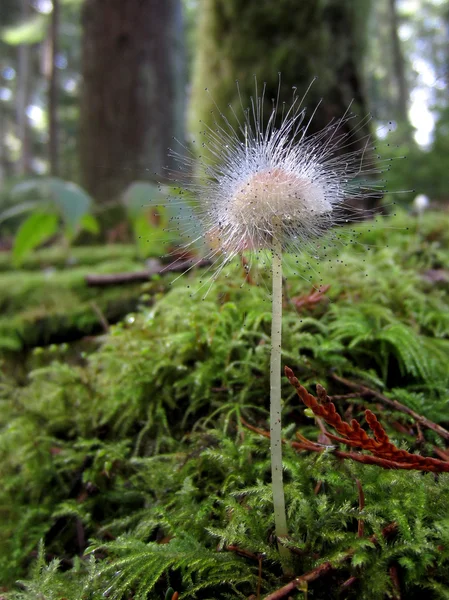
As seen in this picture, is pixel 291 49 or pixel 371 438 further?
pixel 291 49

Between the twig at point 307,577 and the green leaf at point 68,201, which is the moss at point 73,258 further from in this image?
the twig at point 307,577

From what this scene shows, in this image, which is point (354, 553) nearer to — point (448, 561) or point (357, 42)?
point (448, 561)

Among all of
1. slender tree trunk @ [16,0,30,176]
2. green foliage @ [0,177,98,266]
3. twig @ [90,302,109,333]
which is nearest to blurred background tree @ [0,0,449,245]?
green foliage @ [0,177,98,266]

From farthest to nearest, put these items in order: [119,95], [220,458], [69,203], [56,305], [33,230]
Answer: [119,95] → [33,230] → [69,203] → [56,305] → [220,458]

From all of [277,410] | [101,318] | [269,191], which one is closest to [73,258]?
[101,318]

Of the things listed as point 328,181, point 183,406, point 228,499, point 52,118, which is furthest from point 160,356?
point 52,118

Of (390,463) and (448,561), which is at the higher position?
(390,463)

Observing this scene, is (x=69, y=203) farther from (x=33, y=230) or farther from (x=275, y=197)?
(x=275, y=197)
